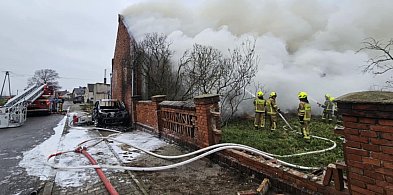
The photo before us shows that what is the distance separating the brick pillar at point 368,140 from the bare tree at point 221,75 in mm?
6905

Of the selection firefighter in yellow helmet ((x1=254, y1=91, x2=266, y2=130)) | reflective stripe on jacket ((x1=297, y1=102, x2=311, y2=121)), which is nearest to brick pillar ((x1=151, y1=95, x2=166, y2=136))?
firefighter in yellow helmet ((x1=254, y1=91, x2=266, y2=130))

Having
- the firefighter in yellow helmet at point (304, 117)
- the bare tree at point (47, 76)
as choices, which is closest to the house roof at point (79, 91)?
the bare tree at point (47, 76)

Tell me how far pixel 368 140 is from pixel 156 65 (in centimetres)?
960

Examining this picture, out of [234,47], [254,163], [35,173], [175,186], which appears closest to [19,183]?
[35,173]

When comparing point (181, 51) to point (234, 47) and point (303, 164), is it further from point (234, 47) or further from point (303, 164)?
point (303, 164)

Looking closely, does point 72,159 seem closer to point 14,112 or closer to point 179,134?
point 179,134

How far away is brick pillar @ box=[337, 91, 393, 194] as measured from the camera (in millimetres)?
2074

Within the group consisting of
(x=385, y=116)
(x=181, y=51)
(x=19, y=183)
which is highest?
(x=181, y=51)

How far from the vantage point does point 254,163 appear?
3.82 m

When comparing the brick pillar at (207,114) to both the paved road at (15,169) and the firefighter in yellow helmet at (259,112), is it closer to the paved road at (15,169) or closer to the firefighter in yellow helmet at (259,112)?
the paved road at (15,169)

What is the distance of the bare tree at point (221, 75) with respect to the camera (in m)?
9.43

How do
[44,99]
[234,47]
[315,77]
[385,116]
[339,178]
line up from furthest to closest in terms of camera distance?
[44,99]
[315,77]
[234,47]
[339,178]
[385,116]

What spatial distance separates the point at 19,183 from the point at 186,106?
11.9 ft

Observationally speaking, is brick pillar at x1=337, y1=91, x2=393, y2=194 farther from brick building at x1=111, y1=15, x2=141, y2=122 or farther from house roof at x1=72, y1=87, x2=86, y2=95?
house roof at x1=72, y1=87, x2=86, y2=95
